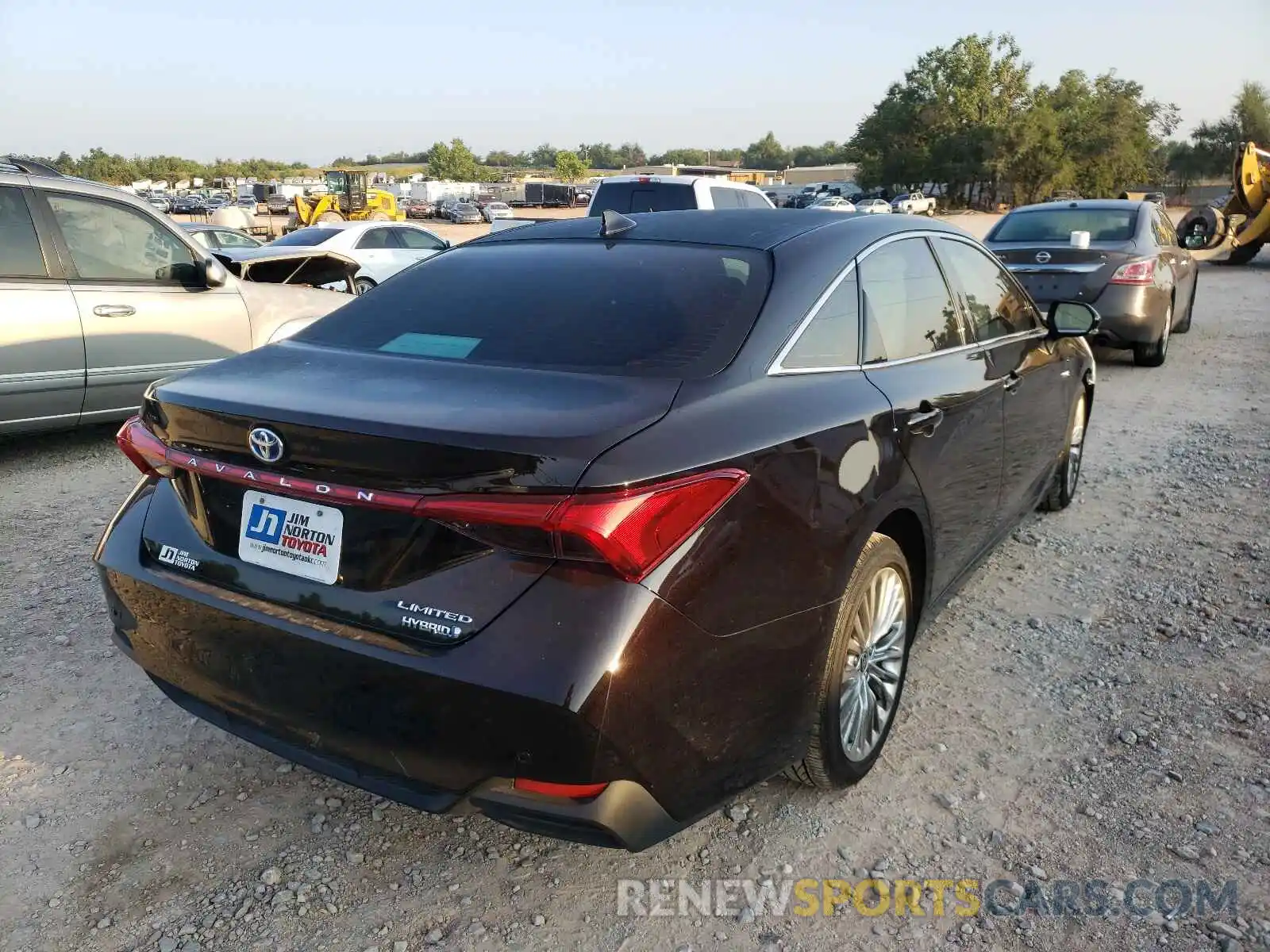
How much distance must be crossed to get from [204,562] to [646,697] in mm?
1154

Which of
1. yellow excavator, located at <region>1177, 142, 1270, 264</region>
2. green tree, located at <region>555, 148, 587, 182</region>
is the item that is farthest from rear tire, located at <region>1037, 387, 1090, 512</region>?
green tree, located at <region>555, 148, 587, 182</region>

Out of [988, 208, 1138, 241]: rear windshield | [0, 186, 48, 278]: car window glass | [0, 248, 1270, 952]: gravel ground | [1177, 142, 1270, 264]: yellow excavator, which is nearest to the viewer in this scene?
[0, 248, 1270, 952]: gravel ground

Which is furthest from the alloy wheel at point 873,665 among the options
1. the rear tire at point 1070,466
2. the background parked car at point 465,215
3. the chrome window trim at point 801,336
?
the background parked car at point 465,215

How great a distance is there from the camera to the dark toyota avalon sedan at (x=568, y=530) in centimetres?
186

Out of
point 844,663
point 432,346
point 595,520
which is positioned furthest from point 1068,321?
point 595,520

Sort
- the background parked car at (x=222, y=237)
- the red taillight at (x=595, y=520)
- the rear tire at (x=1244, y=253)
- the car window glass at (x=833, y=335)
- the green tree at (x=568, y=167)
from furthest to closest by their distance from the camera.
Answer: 1. the green tree at (x=568, y=167)
2. the rear tire at (x=1244, y=253)
3. the background parked car at (x=222, y=237)
4. the car window glass at (x=833, y=335)
5. the red taillight at (x=595, y=520)

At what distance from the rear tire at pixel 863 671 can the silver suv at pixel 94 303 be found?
5.22 meters

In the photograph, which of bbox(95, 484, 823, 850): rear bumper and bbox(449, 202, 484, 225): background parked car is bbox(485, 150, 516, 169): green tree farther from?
bbox(95, 484, 823, 850): rear bumper

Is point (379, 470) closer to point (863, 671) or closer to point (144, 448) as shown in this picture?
point (144, 448)

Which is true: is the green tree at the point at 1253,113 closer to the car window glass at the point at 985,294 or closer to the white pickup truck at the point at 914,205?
the white pickup truck at the point at 914,205

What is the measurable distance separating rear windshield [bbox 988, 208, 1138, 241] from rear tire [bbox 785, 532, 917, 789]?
7557 millimetres

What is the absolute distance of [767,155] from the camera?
581 ft

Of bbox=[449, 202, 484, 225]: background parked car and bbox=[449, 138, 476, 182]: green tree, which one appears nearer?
bbox=[449, 202, 484, 225]: background parked car

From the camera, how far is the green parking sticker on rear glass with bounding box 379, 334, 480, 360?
8.38 ft
